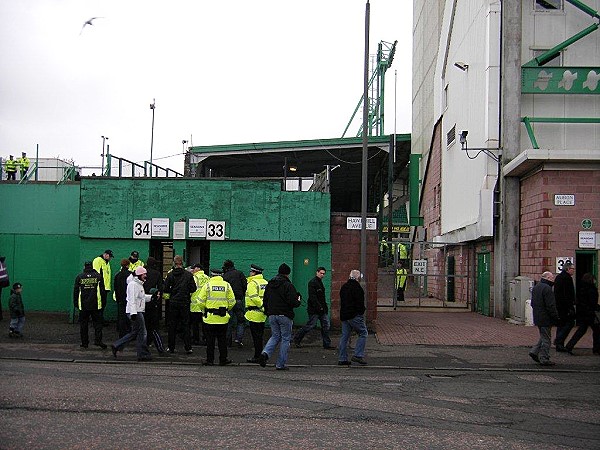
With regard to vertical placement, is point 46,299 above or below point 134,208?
below

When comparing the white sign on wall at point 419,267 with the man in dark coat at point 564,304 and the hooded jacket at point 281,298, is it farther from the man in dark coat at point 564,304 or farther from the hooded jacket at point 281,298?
the hooded jacket at point 281,298

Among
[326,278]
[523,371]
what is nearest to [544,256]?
[326,278]

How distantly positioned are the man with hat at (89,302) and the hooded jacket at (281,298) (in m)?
4.04

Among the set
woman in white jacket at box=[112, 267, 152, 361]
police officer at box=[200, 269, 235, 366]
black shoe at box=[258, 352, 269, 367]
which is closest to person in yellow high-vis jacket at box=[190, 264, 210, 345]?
woman in white jacket at box=[112, 267, 152, 361]

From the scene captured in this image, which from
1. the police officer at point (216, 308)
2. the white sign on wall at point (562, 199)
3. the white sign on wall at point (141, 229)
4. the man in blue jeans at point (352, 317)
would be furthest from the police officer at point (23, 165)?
the white sign on wall at point (562, 199)

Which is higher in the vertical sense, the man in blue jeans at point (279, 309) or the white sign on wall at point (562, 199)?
the white sign on wall at point (562, 199)

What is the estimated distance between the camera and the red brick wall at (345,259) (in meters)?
19.7

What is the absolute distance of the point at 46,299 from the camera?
862 inches

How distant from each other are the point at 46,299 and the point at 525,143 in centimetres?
1508

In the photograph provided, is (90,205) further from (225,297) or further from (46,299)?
(225,297)

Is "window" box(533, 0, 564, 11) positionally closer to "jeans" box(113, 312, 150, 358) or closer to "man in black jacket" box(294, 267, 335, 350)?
"man in black jacket" box(294, 267, 335, 350)

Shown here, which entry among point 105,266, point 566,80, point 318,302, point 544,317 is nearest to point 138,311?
point 318,302

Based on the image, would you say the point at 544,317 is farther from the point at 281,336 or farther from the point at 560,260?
the point at 560,260

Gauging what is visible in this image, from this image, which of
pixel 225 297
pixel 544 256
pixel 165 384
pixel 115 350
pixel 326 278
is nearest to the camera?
pixel 165 384
